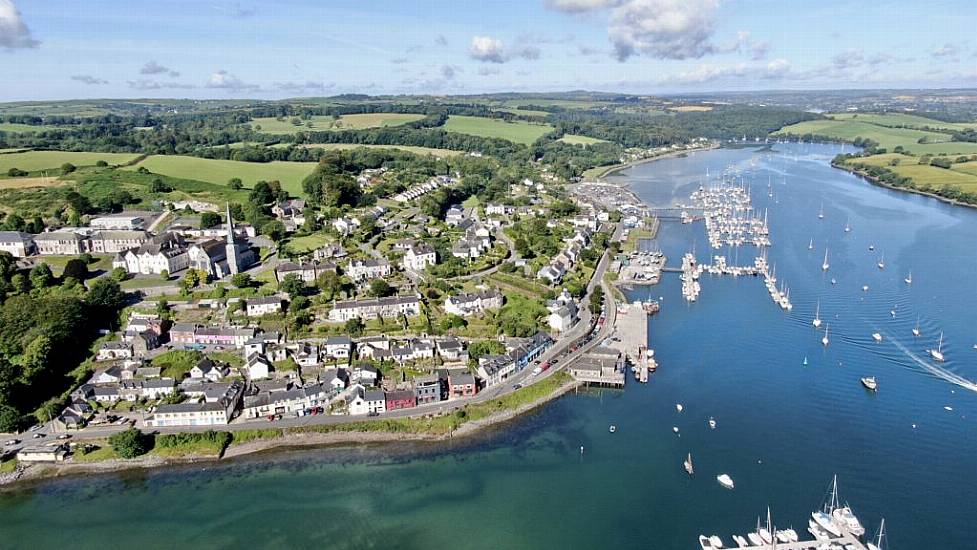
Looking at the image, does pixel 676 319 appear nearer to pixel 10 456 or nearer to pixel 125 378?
pixel 125 378

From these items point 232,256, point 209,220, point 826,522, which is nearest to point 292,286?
point 232,256

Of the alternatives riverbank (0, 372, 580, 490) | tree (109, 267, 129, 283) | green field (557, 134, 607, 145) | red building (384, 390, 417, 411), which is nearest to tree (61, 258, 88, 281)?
tree (109, 267, 129, 283)

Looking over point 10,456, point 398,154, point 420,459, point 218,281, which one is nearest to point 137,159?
point 398,154

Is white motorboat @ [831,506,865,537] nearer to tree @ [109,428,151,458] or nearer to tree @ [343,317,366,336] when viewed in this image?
tree @ [343,317,366,336]

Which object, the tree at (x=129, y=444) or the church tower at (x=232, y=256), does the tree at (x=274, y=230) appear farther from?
the tree at (x=129, y=444)

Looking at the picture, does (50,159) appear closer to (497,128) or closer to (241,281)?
(241,281)
